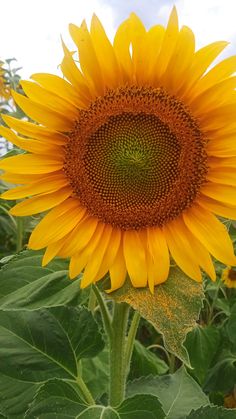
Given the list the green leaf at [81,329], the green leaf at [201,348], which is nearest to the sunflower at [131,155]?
the green leaf at [81,329]

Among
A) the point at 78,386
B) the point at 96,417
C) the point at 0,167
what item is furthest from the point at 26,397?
the point at 0,167

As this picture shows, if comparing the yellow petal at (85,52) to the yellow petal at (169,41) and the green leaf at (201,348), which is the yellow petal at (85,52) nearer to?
the yellow petal at (169,41)

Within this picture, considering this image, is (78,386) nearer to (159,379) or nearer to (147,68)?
(159,379)

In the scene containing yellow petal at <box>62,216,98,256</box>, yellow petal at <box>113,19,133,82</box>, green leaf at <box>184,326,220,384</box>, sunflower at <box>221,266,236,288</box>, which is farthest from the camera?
sunflower at <box>221,266,236,288</box>

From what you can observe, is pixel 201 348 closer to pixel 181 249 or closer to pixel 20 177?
pixel 181 249

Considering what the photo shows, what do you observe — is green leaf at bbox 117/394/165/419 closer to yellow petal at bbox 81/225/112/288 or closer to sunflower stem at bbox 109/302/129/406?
sunflower stem at bbox 109/302/129/406

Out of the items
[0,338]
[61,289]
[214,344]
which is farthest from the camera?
[214,344]

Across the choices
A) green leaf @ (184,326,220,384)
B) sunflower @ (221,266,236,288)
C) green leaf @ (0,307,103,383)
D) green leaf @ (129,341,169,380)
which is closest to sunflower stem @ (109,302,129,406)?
green leaf @ (0,307,103,383)
